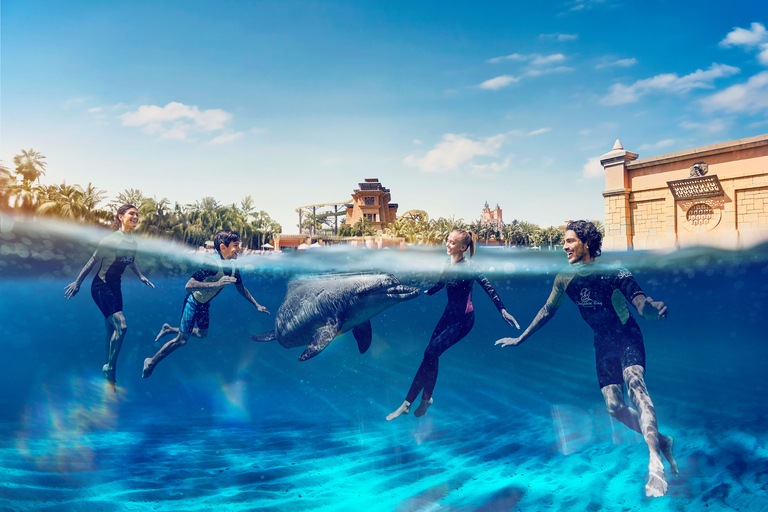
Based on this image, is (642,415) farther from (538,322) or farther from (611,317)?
(538,322)

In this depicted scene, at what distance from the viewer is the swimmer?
619cm

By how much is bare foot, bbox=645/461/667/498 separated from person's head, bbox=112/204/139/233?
7146 mm

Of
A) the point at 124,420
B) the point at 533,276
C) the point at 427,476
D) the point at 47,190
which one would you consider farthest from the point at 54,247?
the point at 47,190

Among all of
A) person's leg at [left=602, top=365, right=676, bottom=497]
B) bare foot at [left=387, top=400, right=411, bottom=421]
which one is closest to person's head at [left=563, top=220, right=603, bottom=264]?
person's leg at [left=602, top=365, right=676, bottom=497]

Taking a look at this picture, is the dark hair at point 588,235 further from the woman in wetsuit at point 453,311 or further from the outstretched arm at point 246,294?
the outstretched arm at point 246,294

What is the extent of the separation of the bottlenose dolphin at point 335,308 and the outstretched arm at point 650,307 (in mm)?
2597

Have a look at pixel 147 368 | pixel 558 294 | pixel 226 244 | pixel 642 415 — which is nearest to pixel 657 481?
pixel 642 415

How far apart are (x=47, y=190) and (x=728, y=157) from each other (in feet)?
130

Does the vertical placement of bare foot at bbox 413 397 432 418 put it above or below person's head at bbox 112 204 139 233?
below

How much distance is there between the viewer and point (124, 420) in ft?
22.1

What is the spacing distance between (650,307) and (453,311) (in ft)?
7.27

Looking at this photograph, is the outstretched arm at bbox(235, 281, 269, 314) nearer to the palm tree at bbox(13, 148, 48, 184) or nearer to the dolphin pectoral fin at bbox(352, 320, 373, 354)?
the dolphin pectoral fin at bbox(352, 320, 373, 354)

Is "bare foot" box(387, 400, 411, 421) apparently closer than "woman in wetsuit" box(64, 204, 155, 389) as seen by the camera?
Yes

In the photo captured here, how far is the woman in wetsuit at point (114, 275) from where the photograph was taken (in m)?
5.95
